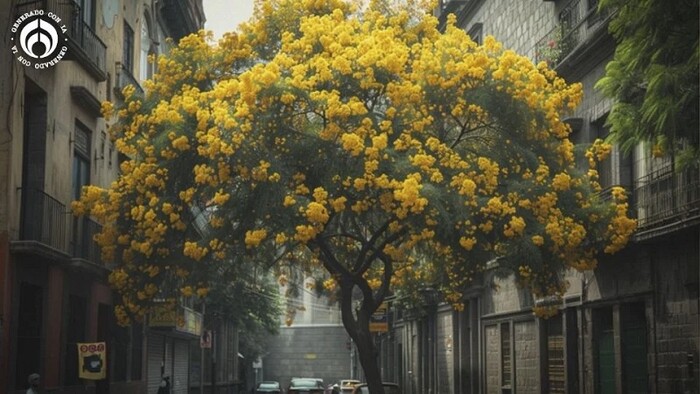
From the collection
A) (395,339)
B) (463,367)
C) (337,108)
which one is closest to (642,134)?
(337,108)

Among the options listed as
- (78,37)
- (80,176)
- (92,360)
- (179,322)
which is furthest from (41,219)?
(80,176)

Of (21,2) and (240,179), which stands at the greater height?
(21,2)

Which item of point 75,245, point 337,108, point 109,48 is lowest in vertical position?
point 75,245

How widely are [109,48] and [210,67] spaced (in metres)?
6.69

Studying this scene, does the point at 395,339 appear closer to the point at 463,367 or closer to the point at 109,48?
the point at 463,367

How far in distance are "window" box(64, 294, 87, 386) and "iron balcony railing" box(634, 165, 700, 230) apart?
13127mm

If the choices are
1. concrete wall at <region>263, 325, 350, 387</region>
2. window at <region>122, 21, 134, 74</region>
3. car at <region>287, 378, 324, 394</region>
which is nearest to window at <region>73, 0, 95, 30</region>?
window at <region>122, 21, 134, 74</region>

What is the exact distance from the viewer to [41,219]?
23.0 meters

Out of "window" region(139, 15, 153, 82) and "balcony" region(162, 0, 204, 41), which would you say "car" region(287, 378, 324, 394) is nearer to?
"window" region(139, 15, 153, 82)

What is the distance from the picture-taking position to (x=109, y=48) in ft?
100

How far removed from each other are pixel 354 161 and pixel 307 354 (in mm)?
69800

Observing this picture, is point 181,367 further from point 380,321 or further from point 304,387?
point 380,321

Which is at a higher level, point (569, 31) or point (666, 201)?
point (569, 31)

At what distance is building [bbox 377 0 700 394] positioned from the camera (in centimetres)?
2188
